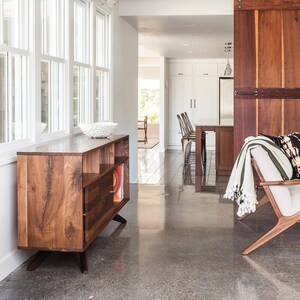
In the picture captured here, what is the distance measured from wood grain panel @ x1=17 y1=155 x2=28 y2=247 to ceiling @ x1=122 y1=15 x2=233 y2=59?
401 centimetres

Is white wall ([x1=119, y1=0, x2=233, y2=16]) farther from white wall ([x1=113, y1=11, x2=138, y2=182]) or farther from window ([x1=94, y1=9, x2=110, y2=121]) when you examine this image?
window ([x1=94, y1=9, x2=110, y2=121])

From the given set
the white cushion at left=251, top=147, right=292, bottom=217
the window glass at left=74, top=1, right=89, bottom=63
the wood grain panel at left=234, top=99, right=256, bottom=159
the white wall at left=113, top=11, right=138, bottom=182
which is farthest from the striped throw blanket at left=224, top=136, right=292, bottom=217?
the white wall at left=113, top=11, right=138, bottom=182

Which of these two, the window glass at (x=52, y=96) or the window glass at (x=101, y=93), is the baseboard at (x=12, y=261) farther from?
the window glass at (x=101, y=93)

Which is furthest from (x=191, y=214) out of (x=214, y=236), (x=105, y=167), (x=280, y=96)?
(x=280, y=96)

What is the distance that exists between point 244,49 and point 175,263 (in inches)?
136

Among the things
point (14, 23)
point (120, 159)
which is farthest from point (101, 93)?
point (14, 23)

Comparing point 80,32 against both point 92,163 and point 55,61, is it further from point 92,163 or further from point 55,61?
point 92,163

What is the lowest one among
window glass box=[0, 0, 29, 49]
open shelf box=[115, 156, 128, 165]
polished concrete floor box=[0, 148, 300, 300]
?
polished concrete floor box=[0, 148, 300, 300]

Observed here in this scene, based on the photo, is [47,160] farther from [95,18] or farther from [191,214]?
[95,18]

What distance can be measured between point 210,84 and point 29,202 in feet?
35.1

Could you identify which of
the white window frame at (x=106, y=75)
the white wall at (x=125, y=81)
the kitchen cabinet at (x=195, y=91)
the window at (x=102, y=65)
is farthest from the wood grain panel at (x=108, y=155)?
the kitchen cabinet at (x=195, y=91)

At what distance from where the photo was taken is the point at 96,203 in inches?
151

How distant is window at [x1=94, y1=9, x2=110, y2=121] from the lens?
6.09 m

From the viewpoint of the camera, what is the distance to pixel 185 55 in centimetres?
1257
